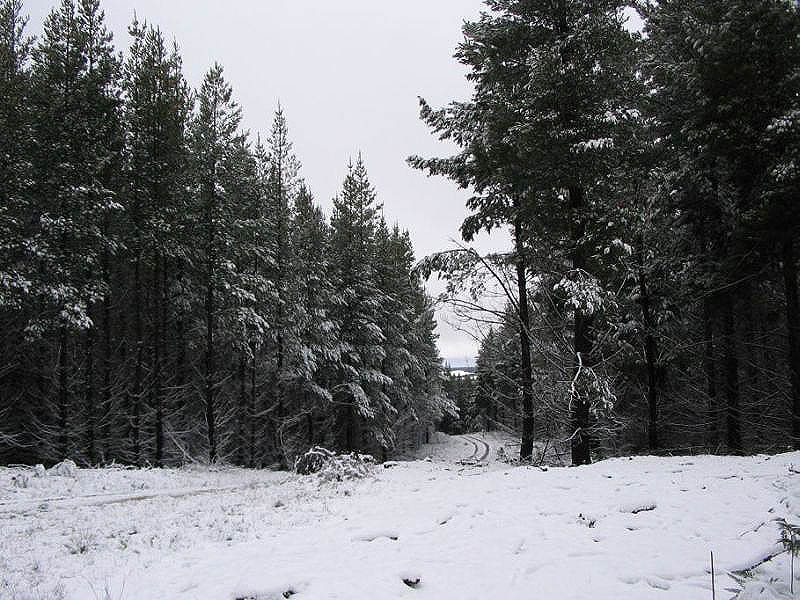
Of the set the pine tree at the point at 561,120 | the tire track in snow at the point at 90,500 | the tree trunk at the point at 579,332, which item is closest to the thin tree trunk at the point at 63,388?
the tire track in snow at the point at 90,500

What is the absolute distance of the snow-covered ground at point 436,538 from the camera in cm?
445

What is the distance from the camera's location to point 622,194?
10641 mm

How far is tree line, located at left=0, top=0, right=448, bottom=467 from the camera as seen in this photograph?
563 inches

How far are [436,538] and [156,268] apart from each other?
16.9 m

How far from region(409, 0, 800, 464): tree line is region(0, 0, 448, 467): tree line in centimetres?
360

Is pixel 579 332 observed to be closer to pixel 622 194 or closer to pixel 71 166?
pixel 622 194

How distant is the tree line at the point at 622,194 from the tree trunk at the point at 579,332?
0.14 feet

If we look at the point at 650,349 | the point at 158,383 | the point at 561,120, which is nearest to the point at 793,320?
the point at 650,349

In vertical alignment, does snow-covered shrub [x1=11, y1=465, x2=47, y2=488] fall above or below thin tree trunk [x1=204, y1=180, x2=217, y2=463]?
below

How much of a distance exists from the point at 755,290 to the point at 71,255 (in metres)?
22.3

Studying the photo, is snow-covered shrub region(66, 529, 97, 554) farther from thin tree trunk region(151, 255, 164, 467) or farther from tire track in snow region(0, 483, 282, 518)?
thin tree trunk region(151, 255, 164, 467)

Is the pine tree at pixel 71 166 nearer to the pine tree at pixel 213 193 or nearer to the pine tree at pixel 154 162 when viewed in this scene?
the pine tree at pixel 154 162

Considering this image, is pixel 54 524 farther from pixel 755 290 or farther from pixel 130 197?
pixel 755 290

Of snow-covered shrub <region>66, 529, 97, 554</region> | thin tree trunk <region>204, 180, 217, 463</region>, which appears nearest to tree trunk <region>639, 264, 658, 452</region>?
snow-covered shrub <region>66, 529, 97, 554</region>
